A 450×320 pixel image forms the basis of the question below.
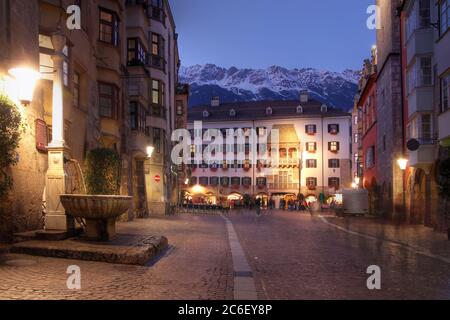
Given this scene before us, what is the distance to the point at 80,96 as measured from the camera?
67.1 ft

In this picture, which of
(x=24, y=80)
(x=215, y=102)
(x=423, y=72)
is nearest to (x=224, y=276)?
(x=24, y=80)

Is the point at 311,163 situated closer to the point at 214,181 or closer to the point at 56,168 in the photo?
the point at 214,181

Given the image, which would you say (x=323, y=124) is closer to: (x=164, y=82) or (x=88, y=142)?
(x=164, y=82)

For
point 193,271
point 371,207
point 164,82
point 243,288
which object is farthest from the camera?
point 371,207

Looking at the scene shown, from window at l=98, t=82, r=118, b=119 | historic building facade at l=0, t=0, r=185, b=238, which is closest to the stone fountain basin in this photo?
historic building facade at l=0, t=0, r=185, b=238

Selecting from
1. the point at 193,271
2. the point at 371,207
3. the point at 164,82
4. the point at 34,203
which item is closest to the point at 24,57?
the point at 34,203

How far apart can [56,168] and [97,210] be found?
5.61 ft

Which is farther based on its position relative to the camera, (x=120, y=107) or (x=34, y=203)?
(x=120, y=107)

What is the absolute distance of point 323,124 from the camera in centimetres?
8625

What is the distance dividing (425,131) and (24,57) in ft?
69.8

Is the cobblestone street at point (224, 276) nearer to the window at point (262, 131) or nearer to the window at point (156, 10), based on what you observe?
the window at point (156, 10)

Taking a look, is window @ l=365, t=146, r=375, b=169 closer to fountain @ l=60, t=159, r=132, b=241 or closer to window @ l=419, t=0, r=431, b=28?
window @ l=419, t=0, r=431, b=28

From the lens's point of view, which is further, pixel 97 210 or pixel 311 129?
pixel 311 129

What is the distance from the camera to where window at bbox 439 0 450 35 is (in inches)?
868
